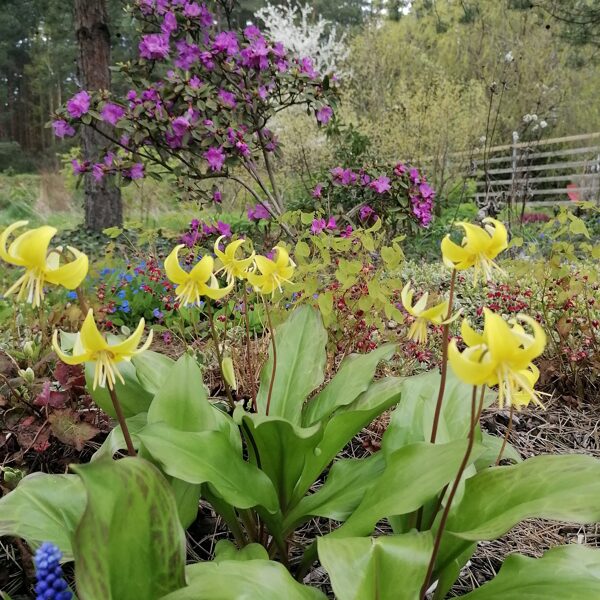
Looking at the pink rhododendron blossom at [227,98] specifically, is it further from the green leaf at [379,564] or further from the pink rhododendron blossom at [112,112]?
the green leaf at [379,564]

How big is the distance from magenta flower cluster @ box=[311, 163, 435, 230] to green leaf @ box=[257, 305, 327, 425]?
307 centimetres

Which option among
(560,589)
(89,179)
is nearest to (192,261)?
(560,589)

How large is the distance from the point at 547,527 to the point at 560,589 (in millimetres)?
741

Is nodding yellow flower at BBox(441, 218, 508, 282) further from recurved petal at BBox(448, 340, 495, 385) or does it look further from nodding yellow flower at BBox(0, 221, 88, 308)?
nodding yellow flower at BBox(0, 221, 88, 308)

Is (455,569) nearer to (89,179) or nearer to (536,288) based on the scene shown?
(536,288)

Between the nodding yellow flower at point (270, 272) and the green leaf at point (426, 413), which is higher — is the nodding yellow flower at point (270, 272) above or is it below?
above

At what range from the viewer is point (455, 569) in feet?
3.47

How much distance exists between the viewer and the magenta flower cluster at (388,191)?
177 inches

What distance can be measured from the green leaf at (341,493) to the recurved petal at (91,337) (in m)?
0.61

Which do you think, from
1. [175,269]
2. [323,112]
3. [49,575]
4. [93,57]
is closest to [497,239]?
[175,269]

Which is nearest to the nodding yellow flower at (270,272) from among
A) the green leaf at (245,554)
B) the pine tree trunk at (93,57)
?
the green leaf at (245,554)

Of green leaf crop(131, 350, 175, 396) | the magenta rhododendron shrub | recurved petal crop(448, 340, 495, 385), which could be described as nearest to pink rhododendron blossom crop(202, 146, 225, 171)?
the magenta rhododendron shrub

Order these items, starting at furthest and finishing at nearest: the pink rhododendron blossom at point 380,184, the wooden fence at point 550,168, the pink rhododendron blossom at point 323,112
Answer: the wooden fence at point 550,168 < the pink rhododendron blossom at point 380,184 < the pink rhododendron blossom at point 323,112

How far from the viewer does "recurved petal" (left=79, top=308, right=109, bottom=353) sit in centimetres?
77
